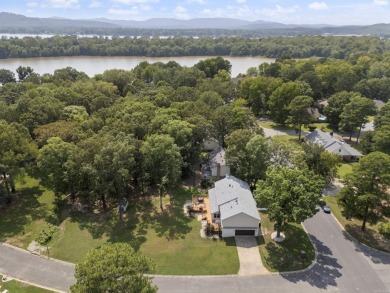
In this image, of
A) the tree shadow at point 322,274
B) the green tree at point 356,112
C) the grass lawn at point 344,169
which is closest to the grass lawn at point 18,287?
the tree shadow at point 322,274

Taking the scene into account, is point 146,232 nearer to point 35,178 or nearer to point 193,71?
point 35,178

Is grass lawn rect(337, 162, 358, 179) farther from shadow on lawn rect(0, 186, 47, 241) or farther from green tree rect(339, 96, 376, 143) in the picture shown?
shadow on lawn rect(0, 186, 47, 241)

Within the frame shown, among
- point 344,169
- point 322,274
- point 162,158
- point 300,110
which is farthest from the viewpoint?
point 300,110

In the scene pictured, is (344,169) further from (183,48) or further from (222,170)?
(183,48)

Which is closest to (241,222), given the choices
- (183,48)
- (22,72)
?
(22,72)

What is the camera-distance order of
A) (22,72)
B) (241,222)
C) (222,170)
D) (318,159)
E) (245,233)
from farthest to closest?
1. (22,72)
2. (222,170)
3. (318,159)
4. (245,233)
5. (241,222)

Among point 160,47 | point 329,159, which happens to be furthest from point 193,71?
point 160,47

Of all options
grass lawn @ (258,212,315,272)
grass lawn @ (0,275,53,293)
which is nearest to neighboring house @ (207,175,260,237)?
grass lawn @ (258,212,315,272)

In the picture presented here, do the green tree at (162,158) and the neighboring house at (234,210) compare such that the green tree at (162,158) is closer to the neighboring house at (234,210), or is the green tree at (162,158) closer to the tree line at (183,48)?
the neighboring house at (234,210)
